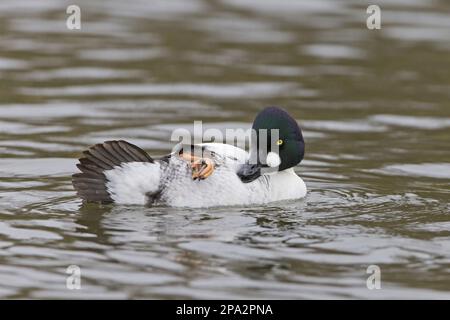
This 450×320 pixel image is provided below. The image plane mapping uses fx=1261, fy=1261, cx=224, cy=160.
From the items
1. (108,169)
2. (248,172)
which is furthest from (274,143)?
(108,169)

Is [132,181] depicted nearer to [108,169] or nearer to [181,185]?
[108,169]

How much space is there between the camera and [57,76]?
15305 mm

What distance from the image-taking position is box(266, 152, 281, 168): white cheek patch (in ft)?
35.3

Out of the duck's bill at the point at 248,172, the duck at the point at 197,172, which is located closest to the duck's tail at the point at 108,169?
the duck at the point at 197,172

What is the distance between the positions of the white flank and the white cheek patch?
102 centimetres

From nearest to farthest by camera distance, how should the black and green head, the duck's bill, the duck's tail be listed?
the duck's tail
the duck's bill
the black and green head

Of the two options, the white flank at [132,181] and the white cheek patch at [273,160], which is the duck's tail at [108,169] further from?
the white cheek patch at [273,160]

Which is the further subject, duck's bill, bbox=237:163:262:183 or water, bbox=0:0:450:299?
duck's bill, bbox=237:163:262:183

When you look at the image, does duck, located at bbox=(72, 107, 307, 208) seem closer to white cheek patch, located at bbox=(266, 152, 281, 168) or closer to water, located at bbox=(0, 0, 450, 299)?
white cheek patch, located at bbox=(266, 152, 281, 168)

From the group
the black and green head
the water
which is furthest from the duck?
the water

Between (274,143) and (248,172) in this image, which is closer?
(248,172)

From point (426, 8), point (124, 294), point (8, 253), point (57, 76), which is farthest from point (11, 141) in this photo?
point (426, 8)

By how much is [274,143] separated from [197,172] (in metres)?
0.86

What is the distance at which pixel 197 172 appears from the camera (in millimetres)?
10312
